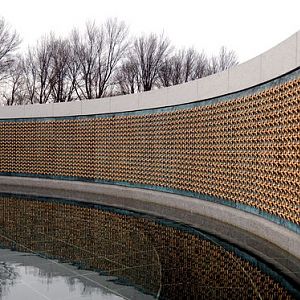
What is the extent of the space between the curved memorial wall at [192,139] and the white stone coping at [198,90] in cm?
2

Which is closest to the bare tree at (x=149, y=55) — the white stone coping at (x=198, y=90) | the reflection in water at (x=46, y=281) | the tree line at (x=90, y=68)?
the tree line at (x=90, y=68)

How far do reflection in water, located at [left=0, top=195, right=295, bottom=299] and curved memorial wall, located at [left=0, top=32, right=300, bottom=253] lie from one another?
53.3 inches

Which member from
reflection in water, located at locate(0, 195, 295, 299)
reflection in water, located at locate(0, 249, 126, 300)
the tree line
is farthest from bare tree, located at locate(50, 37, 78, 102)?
reflection in water, located at locate(0, 249, 126, 300)

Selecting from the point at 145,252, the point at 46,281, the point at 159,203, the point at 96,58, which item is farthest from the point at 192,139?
the point at 96,58

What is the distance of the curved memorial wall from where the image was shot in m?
6.98

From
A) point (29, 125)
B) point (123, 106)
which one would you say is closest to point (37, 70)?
point (29, 125)

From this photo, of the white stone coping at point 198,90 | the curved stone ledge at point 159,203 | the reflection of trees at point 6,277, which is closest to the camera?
the reflection of trees at point 6,277

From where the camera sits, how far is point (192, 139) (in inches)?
416

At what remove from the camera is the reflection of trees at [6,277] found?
471cm

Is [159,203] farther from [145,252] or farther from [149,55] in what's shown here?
[149,55]

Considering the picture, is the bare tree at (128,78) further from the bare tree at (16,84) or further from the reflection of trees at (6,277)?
the reflection of trees at (6,277)

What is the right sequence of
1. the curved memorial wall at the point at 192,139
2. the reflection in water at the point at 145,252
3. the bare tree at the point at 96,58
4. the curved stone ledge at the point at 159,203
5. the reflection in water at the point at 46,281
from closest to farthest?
the reflection in water at the point at 46,281
the reflection in water at the point at 145,252
the curved memorial wall at the point at 192,139
the curved stone ledge at the point at 159,203
the bare tree at the point at 96,58

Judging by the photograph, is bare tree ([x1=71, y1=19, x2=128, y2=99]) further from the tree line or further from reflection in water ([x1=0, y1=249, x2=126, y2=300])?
reflection in water ([x1=0, y1=249, x2=126, y2=300])

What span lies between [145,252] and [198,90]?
4943 millimetres
